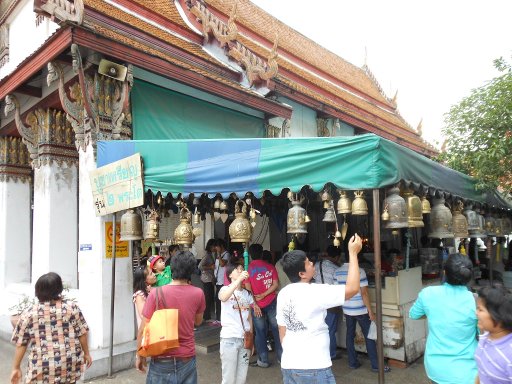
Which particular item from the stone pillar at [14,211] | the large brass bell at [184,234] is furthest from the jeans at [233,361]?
the stone pillar at [14,211]

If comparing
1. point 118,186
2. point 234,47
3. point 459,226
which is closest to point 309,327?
point 118,186

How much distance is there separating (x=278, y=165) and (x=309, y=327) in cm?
165

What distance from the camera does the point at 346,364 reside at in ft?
16.2

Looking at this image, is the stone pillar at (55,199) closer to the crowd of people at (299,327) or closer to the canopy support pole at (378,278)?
the crowd of people at (299,327)

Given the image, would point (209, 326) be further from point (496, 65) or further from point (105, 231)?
point (496, 65)

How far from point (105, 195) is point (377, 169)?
3.25 metres

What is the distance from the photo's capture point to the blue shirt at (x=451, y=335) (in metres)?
2.57

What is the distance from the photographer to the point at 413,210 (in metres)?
3.67

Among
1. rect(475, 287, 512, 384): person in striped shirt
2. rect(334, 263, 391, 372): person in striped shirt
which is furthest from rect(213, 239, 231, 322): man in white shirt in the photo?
rect(475, 287, 512, 384): person in striped shirt

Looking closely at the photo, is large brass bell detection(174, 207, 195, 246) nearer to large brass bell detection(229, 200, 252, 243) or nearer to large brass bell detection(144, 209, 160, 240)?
large brass bell detection(144, 209, 160, 240)

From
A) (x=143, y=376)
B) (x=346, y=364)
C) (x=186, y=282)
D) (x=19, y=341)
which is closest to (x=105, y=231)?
(x=143, y=376)

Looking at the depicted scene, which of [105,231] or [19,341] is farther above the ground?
[105,231]

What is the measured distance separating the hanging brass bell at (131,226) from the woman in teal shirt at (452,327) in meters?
3.16

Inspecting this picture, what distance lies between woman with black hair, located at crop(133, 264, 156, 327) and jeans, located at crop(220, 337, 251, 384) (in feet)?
2.78
